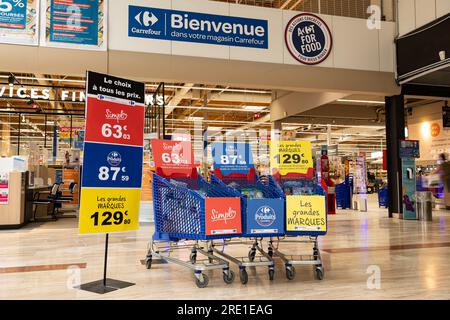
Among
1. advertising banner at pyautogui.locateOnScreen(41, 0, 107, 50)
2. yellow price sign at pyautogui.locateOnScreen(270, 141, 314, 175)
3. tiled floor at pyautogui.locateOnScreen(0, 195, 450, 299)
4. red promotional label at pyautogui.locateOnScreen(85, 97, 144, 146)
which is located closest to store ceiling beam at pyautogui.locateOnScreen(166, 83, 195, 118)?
advertising banner at pyautogui.locateOnScreen(41, 0, 107, 50)

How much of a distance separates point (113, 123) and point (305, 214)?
1.93 m

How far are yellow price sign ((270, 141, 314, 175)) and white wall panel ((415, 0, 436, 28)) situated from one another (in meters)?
6.14

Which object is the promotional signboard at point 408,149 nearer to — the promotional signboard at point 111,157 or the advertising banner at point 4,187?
the promotional signboard at point 111,157

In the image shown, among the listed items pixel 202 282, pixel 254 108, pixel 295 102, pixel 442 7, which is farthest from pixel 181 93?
pixel 202 282

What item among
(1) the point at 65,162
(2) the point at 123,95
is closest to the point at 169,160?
(2) the point at 123,95

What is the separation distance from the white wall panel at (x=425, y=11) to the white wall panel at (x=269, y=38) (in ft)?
10.6

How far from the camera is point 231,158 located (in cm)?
519

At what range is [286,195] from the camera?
423 centimetres

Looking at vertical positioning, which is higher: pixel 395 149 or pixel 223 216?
pixel 395 149

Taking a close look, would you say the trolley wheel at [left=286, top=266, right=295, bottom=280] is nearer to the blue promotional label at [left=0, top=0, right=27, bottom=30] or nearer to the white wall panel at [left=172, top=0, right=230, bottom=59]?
the white wall panel at [left=172, top=0, right=230, bottom=59]

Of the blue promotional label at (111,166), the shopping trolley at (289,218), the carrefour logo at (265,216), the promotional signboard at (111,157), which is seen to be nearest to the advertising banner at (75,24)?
the promotional signboard at (111,157)

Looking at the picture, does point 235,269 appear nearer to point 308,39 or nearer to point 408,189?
point 308,39
